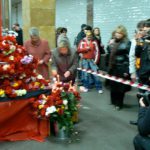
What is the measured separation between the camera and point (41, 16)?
9656 millimetres

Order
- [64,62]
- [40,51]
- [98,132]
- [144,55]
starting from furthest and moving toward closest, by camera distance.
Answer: [40,51] → [64,62] → [98,132] → [144,55]

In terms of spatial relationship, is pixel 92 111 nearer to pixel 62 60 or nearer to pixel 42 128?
pixel 62 60

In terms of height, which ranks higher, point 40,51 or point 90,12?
point 90,12

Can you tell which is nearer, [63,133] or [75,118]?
[63,133]

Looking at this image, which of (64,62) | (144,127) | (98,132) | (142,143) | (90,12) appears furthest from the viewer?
(90,12)

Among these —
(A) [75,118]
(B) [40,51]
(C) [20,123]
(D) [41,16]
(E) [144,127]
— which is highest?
(D) [41,16]

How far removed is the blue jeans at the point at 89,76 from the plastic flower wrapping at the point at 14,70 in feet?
12.7

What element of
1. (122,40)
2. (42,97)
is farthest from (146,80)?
(42,97)

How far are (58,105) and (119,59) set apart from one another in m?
2.10

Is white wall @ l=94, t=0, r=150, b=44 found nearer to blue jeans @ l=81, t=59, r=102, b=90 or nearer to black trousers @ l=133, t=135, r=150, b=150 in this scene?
blue jeans @ l=81, t=59, r=102, b=90

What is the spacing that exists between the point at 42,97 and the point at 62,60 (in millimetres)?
1209

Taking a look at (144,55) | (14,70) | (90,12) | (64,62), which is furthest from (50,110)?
(90,12)

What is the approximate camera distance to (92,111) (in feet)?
23.5

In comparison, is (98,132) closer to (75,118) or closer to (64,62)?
(75,118)
